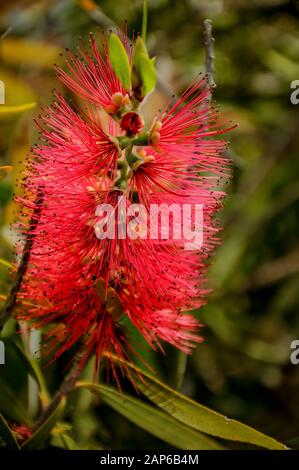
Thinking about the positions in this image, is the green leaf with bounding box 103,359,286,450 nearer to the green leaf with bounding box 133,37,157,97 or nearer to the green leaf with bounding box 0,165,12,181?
the green leaf with bounding box 0,165,12,181

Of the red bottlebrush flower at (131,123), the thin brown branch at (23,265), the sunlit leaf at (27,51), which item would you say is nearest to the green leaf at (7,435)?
the thin brown branch at (23,265)

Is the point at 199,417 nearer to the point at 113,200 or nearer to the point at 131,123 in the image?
the point at 113,200

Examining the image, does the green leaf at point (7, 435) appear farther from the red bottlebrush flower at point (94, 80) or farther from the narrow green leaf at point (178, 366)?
the red bottlebrush flower at point (94, 80)

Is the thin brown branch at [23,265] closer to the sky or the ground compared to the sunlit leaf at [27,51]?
closer to the ground

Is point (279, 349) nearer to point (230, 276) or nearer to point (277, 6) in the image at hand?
point (230, 276)

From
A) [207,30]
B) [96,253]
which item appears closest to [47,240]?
[96,253]

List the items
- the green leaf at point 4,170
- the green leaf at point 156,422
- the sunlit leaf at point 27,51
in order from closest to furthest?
the green leaf at point 4,170 < the green leaf at point 156,422 < the sunlit leaf at point 27,51

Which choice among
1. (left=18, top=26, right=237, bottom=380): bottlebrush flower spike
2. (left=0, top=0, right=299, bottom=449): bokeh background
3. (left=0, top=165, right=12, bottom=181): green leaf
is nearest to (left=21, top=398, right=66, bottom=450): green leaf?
(left=18, top=26, right=237, bottom=380): bottlebrush flower spike
